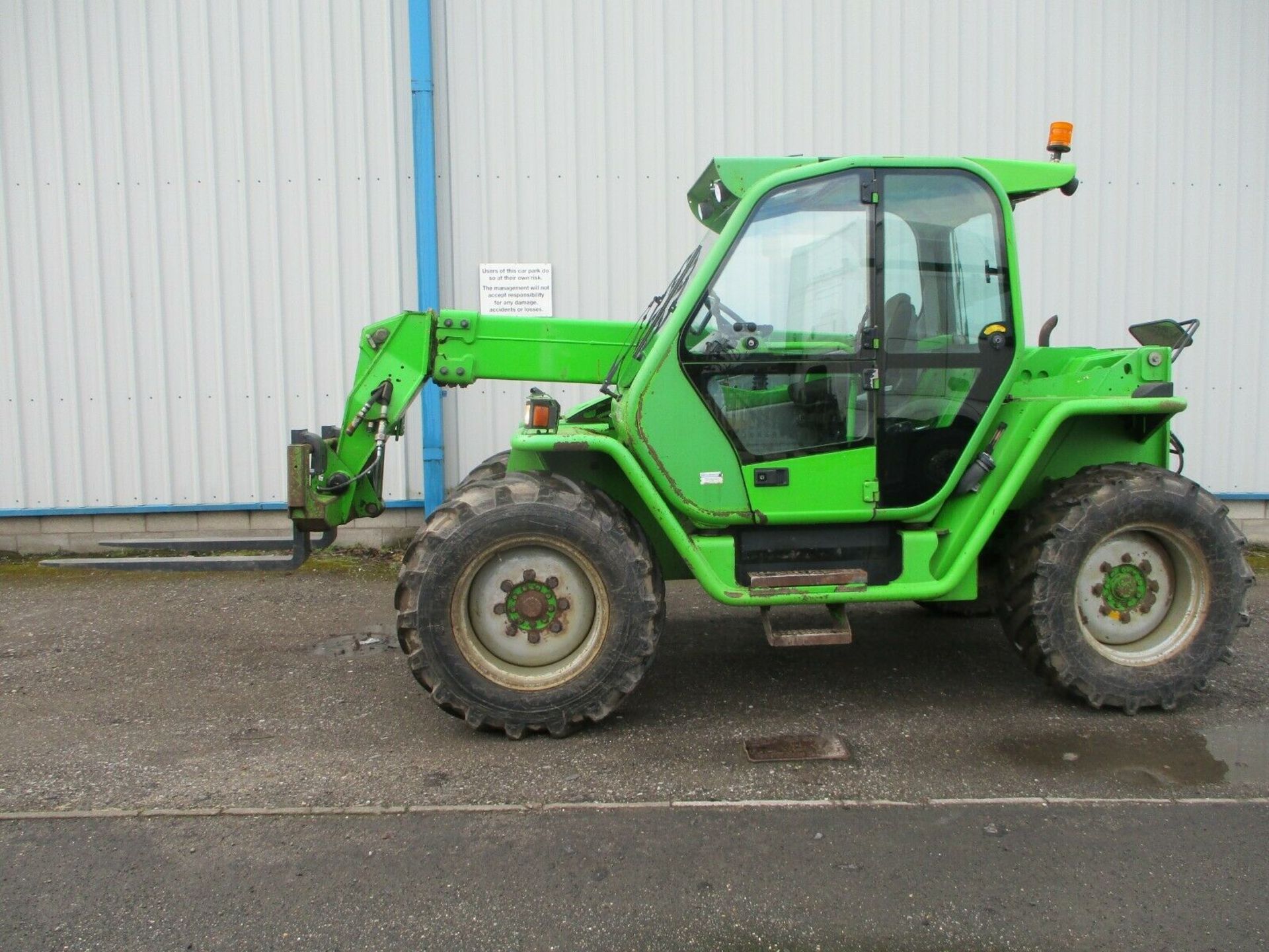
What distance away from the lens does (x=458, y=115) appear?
23.0ft

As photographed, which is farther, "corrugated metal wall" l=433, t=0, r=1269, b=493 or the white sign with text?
the white sign with text

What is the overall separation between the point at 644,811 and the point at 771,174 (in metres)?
2.75

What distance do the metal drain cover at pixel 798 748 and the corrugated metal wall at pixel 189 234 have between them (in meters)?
4.46

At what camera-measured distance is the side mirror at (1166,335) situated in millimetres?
4305

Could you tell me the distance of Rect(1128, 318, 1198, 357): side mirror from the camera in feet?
14.1

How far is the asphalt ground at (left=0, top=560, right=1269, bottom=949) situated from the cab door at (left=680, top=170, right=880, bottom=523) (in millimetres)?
1089

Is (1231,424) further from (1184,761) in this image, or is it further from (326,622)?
(326,622)

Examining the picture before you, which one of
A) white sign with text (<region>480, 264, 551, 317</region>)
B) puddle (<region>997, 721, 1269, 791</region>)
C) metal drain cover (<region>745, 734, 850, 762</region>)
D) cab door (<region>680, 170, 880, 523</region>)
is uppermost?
white sign with text (<region>480, 264, 551, 317</region>)

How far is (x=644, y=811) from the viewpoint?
3111mm

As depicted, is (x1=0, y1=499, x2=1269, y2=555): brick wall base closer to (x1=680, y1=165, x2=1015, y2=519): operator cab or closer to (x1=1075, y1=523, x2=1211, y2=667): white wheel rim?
(x1=1075, y1=523, x2=1211, y2=667): white wheel rim

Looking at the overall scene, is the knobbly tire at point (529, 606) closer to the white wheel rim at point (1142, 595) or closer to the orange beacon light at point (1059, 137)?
the white wheel rim at point (1142, 595)

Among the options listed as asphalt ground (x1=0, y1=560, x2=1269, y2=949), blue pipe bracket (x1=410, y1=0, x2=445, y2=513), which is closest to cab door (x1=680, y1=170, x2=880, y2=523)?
asphalt ground (x1=0, y1=560, x2=1269, y2=949)

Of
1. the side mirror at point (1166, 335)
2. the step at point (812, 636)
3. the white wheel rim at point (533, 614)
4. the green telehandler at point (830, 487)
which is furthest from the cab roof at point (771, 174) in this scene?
the step at point (812, 636)

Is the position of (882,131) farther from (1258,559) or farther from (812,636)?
(812,636)
